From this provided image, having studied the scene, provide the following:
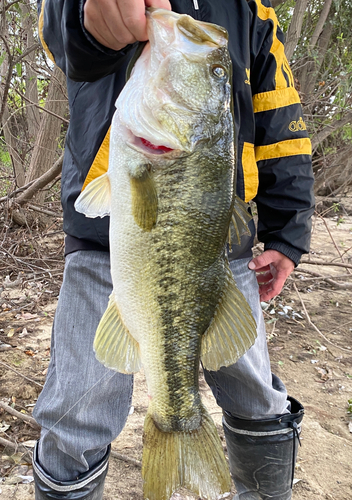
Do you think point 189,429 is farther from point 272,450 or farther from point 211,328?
point 272,450

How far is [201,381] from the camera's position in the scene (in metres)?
3.32

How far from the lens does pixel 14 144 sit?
607 centimetres

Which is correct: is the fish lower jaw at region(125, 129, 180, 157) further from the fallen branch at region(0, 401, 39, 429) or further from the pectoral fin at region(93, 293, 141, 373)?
the fallen branch at region(0, 401, 39, 429)

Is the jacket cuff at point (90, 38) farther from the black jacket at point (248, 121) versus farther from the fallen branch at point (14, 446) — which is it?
the fallen branch at point (14, 446)

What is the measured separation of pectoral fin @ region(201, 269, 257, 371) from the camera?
138 cm

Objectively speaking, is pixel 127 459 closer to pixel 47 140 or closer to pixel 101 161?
pixel 101 161

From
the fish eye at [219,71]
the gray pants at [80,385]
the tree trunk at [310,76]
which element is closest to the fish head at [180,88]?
the fish eye at [219,71]

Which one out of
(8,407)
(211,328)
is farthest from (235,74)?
(8,407)

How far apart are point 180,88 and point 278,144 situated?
92cm

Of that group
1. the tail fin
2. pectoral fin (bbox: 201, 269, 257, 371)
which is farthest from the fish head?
the tail fin

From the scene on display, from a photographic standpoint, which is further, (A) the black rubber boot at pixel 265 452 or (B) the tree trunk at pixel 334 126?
(B) the tree trunk at pixel 334 126

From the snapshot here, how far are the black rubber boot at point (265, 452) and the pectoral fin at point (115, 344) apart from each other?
3.07 feet

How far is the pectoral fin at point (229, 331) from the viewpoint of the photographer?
1385mm

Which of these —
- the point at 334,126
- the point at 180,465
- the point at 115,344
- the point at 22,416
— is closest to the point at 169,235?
the point at 115,344
